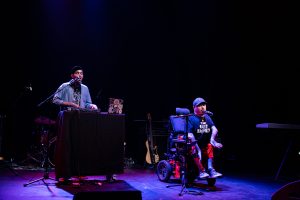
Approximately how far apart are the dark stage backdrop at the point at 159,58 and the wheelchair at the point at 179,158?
387 cm

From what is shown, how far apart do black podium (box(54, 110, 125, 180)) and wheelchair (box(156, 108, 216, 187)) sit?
3.88ft

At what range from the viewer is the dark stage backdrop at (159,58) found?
33.4ft

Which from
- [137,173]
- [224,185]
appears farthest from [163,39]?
[224,185]

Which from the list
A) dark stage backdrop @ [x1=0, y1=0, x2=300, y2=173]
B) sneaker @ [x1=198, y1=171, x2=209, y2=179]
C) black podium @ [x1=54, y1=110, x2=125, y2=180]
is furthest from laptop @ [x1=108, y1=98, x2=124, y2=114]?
dark stage backdrop @ [x1=0, y1=0, x2=300, y2=173]

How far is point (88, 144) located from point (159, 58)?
5698 millimetres

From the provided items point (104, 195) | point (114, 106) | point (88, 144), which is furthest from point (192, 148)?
point (104, 195)

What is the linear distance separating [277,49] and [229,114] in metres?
2.42

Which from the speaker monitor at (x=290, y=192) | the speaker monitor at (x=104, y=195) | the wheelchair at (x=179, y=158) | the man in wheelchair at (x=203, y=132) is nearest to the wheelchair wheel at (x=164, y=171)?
the wheelchair at (x=179, y=158)

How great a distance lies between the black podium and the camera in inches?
229

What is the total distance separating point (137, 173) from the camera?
854cm

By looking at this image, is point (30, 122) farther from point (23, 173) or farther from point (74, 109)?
point (74, 109)

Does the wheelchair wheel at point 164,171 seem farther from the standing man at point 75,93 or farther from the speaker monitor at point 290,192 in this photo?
A: the speaker monitor at point 290,192

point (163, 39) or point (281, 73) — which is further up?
point (163, 39)

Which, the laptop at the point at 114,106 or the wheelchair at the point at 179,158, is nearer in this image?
the laptop at the point at 114,106
